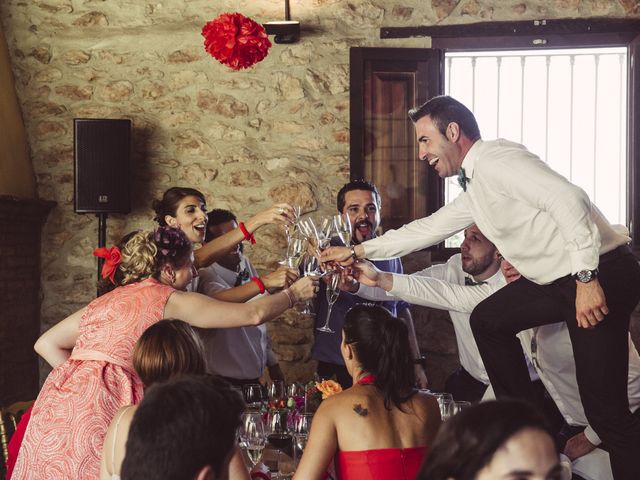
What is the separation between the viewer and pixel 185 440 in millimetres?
1257

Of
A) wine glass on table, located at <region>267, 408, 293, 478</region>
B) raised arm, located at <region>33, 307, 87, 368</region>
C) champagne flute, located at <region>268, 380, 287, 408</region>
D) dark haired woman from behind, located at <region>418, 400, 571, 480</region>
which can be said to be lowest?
wine glass on table, located at <region>267, 408, 293, 478</region>

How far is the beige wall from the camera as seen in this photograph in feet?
17.2

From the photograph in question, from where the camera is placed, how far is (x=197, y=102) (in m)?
5.43

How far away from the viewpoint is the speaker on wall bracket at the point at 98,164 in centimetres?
518

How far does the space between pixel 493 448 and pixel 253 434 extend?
1.30 meters

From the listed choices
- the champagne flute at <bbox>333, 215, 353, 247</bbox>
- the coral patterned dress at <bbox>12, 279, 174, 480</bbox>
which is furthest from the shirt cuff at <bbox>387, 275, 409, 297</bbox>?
the coral patterned dress at <bbox>12, 279, 174, 480</bbox>

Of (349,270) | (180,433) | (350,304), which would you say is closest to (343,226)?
(349,270)

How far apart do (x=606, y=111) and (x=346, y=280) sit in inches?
108

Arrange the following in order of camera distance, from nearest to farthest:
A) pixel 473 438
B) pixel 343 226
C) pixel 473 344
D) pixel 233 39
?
pixel 473 438
pixel 343 226
pixel 473 344
pixel 233 39

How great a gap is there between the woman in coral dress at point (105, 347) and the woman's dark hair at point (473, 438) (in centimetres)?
171

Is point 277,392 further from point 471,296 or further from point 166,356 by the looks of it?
point 471,296

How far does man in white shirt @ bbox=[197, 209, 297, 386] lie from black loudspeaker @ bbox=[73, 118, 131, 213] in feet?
3.51

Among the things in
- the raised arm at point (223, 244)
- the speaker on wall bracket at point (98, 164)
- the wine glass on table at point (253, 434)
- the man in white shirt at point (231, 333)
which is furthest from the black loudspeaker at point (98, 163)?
the wine glass on table at point (253, 434)

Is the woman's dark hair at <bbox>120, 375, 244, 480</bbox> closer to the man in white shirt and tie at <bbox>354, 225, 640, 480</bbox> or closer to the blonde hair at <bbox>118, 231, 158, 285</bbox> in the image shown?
the blonde hair at <bbox>118, 231, 158, 285</bbox>
